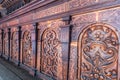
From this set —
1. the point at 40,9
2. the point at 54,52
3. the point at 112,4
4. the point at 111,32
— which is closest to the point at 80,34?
the point at 111,32

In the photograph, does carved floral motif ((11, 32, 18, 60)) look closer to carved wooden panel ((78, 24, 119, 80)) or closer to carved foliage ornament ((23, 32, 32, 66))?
carved foliage ornament ((23, 32, 32, 66))

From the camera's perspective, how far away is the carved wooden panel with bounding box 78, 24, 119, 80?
141 centimetres

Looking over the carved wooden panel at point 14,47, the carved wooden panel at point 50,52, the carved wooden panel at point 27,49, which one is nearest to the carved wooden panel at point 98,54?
the carved wooden panel at point 50,52

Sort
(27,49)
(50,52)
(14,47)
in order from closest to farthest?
1. (50,52)
2. (27,49)
3. (14,47)

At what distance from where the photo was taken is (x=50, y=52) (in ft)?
7.82

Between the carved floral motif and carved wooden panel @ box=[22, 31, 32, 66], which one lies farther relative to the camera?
the carved floral motif

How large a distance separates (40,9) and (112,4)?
4.79 feet

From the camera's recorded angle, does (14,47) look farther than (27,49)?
Yes

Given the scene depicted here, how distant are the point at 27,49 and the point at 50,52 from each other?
929 millimetres

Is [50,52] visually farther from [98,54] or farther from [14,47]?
[14,47]

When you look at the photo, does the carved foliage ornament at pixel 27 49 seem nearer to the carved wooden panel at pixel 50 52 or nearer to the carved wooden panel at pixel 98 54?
the carved wooden panel at pixel 50 52

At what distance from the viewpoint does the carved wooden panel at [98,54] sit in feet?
4.62

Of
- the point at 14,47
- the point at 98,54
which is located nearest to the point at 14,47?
the point at 14,47

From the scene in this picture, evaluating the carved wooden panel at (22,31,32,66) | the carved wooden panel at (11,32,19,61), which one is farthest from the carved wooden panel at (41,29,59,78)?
the carved wooden panel at (11,32,19,61)
